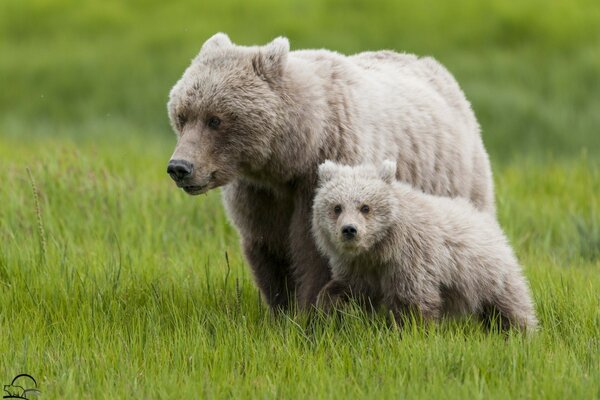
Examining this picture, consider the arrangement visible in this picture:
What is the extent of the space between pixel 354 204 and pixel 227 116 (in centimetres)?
85

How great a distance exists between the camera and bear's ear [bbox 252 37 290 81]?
5.86 m

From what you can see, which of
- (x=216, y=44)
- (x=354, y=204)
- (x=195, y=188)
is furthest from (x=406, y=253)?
(x=216, y=44)

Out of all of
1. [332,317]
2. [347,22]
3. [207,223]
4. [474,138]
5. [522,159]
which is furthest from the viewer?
[347,22]

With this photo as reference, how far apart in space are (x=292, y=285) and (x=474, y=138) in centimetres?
180

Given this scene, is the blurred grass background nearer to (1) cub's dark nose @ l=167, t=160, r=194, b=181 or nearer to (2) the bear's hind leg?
(2) the bear's hind leg

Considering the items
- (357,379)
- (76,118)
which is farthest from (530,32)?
(357,379)

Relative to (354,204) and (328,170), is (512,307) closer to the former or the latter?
(354,204)

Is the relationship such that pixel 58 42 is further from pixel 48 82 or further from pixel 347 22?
pixel 347 22

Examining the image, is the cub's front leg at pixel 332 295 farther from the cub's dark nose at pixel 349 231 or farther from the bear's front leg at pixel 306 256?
the cub's dark nose at pixel 349 231

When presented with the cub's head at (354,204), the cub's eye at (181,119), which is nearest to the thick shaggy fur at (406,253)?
the cub's head at (354,204)

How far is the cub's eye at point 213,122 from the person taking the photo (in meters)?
5.74

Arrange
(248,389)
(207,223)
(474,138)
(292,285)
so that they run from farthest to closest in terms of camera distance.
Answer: (207,223), (474,138), (292,285), (248,389)

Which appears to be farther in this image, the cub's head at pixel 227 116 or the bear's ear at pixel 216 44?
the bear's ear at pixel 216 44

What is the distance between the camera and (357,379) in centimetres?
505
